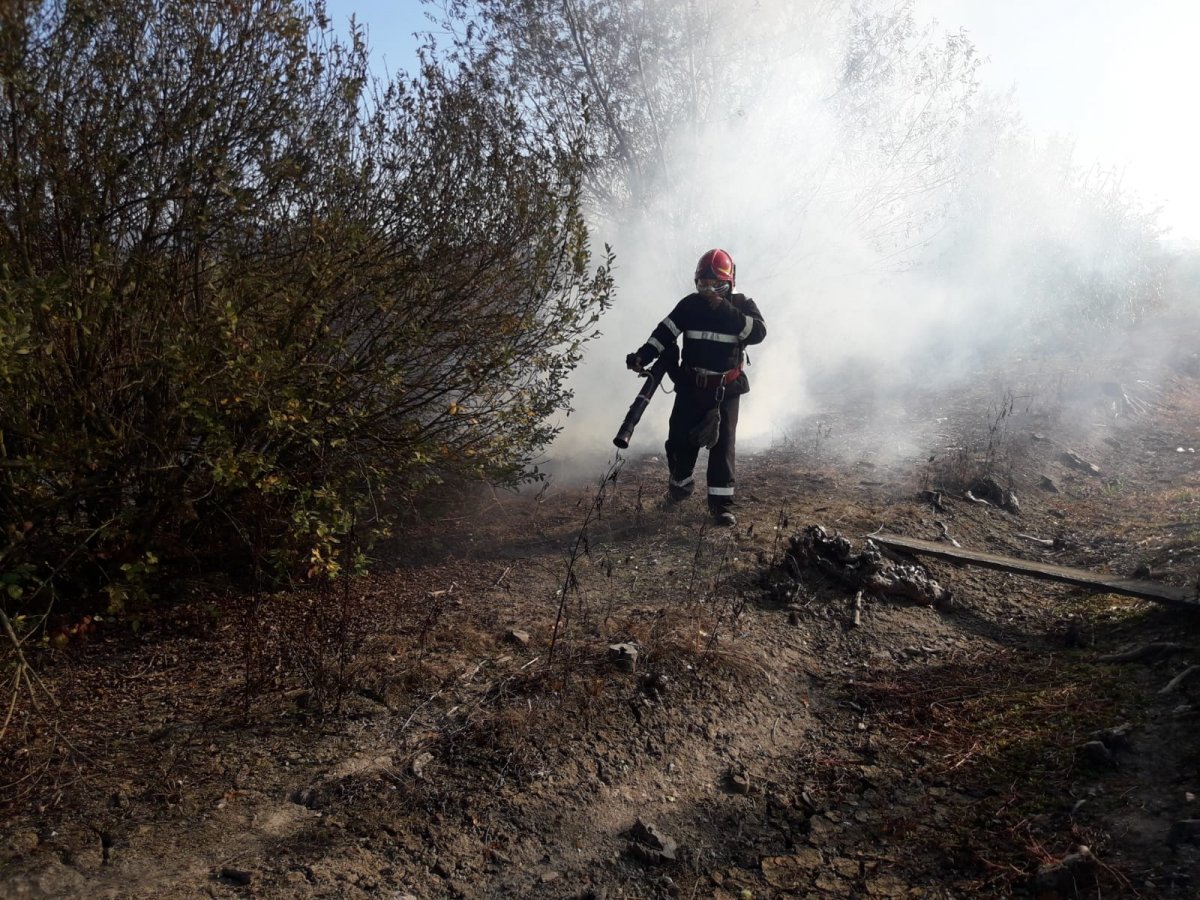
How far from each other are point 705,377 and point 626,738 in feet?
11.3

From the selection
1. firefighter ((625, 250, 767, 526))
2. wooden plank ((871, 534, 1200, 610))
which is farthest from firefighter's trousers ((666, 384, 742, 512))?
wooden plank ((871, 534, 1200, 610))

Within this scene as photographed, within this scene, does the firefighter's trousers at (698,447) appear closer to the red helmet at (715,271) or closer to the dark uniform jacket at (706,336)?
the dark uniform jacket at (706,336)

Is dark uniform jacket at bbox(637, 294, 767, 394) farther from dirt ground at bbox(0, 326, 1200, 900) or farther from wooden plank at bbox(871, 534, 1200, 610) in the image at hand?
wooden plank at bbox(871, 534, 1200, 610)

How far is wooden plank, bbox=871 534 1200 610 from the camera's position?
4445 millimetres

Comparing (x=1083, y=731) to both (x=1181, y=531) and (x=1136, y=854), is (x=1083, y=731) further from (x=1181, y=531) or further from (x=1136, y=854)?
(x=1181, y=531)

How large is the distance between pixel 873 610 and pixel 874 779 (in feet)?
5.48

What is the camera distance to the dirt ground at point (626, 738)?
2.66 meters

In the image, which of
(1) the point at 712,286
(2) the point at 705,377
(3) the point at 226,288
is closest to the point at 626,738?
→ (3) the point at 226,288

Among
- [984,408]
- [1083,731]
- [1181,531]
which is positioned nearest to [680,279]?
[984,408]

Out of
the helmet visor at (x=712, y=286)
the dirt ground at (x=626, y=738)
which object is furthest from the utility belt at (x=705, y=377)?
the dirt ground at (x=626, y=738)

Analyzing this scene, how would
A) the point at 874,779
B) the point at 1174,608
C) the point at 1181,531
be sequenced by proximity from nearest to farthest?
1. the point at 874,779
2. the point at 1174,608
3. the point at 1181,531

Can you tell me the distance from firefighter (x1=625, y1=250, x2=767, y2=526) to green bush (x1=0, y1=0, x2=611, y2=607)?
1319 mm

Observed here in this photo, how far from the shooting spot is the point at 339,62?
4.46 metres

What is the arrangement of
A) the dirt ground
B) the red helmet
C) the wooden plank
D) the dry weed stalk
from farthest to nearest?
the red helmet, the wooden plank, the dry weed stalk, the dirt ground
